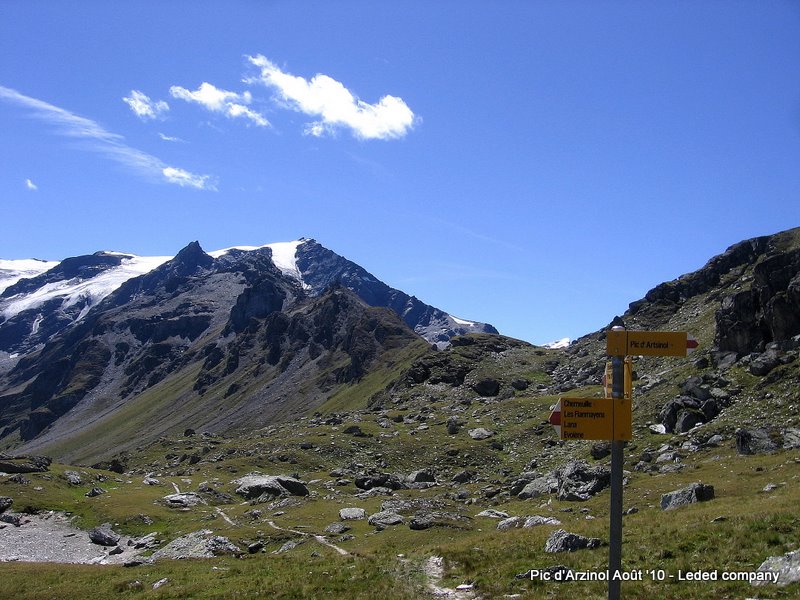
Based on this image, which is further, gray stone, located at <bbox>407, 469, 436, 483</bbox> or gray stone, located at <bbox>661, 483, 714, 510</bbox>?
gray stone, located at <bbox>407, 469, 436, 483</bbox>

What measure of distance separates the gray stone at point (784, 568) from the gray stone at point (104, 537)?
6614 cm

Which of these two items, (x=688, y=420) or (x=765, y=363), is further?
(x=765, y=363)

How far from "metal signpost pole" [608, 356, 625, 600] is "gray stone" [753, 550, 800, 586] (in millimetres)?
9539

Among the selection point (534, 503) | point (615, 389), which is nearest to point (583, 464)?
point (534, 503)

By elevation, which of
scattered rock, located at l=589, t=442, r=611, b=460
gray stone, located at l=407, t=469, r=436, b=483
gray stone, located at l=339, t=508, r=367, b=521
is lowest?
gray stone, located at l=339, t=508, r=367, b=521

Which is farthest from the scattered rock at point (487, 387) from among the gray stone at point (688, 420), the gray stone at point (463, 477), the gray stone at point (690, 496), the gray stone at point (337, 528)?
the gray stone at point (690, 496)

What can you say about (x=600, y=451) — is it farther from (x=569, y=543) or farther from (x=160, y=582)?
(x=160, y=582)

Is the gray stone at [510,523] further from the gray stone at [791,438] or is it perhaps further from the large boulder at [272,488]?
the large boulder at [272,488]

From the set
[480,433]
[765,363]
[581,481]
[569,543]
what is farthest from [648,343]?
[480,433]

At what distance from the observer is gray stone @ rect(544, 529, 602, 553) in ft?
98.8

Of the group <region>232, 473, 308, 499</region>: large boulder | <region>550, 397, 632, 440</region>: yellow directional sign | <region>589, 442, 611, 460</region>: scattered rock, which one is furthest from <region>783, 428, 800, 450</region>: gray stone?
<region>232, 473, 308, 499</region>: large boulder

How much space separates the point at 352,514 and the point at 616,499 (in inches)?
2320

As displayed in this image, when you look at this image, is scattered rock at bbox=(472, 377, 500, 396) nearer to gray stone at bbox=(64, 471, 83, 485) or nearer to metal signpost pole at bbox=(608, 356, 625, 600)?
gray stone at bbox=(64, 471, 83, 485)

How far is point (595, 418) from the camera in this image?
549 inches
